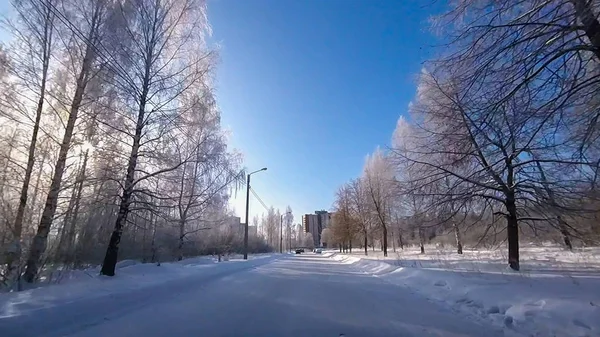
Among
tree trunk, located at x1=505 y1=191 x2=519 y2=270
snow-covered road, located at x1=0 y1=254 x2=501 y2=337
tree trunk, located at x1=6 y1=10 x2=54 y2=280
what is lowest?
snow-covered road, located at x1=0 y1=254 x2=501 y2=337

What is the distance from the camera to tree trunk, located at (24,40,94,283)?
356 inches

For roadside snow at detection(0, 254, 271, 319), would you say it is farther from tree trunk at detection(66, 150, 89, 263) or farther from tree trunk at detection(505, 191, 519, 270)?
tree trunk at detection(505, 191, 519, 270)

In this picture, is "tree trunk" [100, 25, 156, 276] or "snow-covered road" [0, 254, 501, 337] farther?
"tree trunk" [100, 25, 156, 276]

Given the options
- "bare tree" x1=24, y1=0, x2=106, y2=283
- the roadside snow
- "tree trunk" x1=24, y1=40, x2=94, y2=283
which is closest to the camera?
the roadside snow

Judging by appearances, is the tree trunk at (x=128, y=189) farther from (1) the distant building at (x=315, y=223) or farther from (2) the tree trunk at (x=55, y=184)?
(1) the distant building at (x=315, y=223)

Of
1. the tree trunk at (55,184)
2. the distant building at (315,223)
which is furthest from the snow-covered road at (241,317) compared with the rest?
the distant building at (315,223)

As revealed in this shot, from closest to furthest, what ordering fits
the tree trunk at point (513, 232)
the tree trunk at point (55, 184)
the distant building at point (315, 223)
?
the tree trunk at point (55, 184), the tree trunk at point (513, 232), the distant building at point (315, 223)

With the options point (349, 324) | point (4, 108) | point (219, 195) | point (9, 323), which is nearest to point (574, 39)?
point (349, 324)

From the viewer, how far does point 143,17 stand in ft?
38.7

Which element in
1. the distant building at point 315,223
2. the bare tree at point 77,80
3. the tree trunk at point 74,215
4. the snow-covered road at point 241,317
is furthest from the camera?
the distant building at point 315,223

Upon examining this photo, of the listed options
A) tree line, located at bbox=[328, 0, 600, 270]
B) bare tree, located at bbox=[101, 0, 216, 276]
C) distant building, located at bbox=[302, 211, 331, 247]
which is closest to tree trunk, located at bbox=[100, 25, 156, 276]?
bare tree, located at bbox=[101, 0, 216, 276]

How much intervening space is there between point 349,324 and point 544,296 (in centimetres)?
361

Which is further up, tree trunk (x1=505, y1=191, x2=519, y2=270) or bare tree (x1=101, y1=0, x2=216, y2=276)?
bare tree (x1=101, y1=0, x2=216, y2=276)

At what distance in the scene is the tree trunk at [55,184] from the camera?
9.04 m
